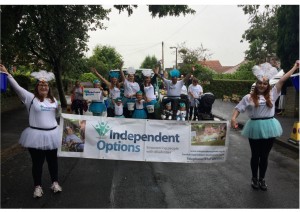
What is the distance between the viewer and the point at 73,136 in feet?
21.1

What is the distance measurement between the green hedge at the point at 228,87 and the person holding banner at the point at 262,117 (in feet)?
90.5

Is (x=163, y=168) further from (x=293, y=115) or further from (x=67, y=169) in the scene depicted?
(x=293, y=115)

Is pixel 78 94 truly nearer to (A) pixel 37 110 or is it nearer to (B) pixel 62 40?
(B) pixel 62 40

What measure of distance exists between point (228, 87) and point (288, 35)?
1606 centimetres

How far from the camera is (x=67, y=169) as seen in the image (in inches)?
291

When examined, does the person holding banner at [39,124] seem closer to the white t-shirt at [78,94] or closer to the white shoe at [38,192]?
the white shoe at [38,192]

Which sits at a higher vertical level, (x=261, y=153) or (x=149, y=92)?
(x=149, y=92)

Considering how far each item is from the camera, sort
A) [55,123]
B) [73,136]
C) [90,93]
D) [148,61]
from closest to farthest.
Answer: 1. [55,123]
2. [73,136]
3. [90,93]
4. [148,61]

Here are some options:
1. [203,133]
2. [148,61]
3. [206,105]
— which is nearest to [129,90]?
[203,133]

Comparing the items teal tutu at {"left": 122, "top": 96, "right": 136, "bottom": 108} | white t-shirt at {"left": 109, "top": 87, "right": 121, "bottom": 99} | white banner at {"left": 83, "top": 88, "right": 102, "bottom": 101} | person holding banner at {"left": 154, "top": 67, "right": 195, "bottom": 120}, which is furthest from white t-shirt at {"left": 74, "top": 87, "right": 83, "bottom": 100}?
teal tutu at {"left": 122, "top": 96, "right": 136, "bottom": 108}

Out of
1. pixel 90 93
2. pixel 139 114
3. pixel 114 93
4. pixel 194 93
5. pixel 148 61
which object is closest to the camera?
pixel 139 114

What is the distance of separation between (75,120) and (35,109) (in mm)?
1058

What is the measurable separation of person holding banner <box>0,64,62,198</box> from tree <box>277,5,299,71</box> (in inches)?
583

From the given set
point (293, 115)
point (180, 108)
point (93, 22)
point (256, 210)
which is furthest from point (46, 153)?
point (93, 22)
